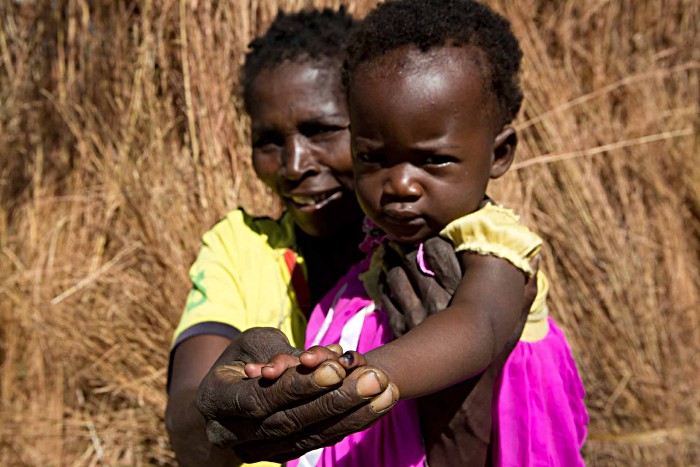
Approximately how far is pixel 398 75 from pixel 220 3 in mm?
1343

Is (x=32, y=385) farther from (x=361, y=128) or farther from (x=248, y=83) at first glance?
(x=361, y=128)

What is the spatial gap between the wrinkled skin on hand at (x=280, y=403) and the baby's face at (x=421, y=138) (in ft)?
1.32

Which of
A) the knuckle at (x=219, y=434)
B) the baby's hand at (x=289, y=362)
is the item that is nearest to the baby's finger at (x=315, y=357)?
the baby's hand at (x=289, y=362)

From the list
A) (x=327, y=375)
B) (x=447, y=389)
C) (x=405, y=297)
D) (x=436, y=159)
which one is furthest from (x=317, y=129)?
(x=327, y=375)

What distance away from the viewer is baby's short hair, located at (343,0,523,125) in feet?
4.71

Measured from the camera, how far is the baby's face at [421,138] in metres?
1.39

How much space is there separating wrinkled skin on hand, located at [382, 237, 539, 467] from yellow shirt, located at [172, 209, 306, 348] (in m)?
0.39

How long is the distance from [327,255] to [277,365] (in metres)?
0.89

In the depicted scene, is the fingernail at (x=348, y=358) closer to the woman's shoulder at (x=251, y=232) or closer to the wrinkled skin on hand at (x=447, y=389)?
the wrinkled skin on hand at (x=447, y=389)

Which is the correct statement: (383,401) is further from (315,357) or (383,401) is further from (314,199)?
(314,199)

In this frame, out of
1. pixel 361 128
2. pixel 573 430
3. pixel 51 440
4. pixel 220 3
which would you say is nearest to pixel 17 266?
pixel 51 440

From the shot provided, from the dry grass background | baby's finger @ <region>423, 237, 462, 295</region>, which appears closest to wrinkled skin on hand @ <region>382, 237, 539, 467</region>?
baby's finger @ <region>423, 237, 462, 295</region>

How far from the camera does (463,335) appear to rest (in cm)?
117

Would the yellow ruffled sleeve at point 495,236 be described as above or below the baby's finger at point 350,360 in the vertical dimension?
above
